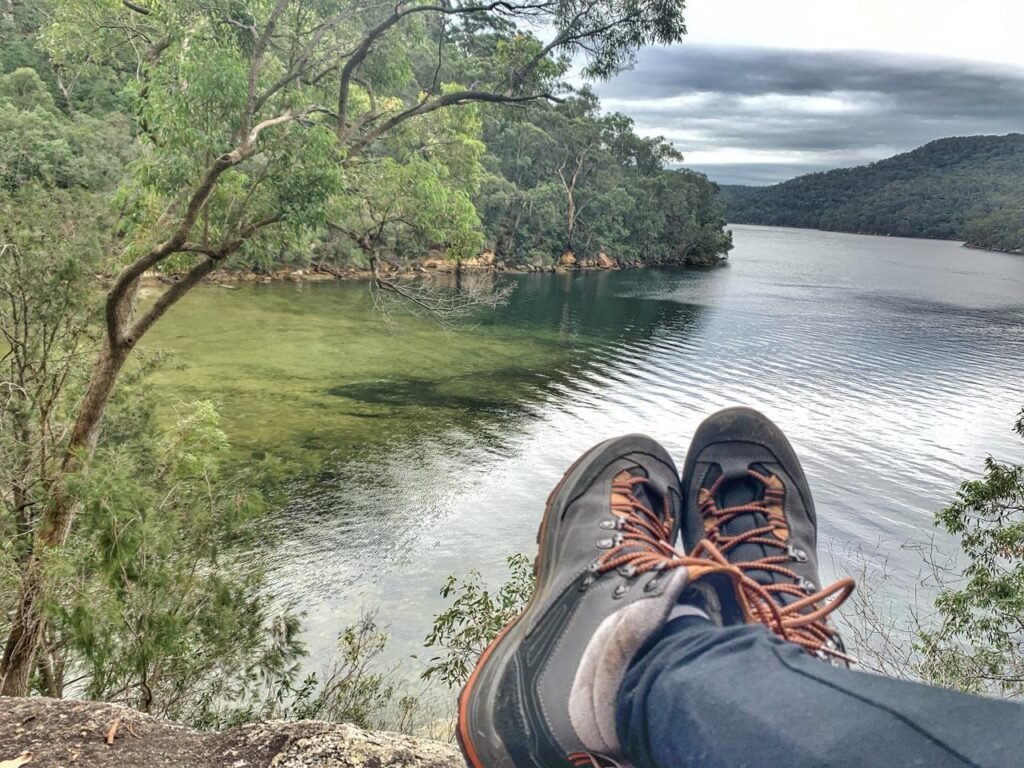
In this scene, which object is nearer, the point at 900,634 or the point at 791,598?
the point at 791,598

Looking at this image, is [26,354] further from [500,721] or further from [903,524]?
[903,524]

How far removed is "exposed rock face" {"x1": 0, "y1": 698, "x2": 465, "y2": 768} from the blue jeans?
0.69 m

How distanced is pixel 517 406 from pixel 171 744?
1390 centimetres

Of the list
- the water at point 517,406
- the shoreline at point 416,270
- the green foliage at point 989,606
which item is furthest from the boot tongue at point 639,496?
the shoreline at point 416,270

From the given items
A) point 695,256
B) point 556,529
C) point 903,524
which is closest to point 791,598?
point 556,529

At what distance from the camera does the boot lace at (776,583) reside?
1218 mm

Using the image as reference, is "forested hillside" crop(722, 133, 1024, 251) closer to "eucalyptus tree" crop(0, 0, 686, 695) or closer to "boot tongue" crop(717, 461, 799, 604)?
"eucalyptus tree" crop(0, 0, 686, 695)

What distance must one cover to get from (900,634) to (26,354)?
8711mm

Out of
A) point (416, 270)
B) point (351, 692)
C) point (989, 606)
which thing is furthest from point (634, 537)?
point (416, 270)

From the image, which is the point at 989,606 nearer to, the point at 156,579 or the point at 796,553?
the point at 796,553

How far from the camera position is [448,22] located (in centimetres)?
573

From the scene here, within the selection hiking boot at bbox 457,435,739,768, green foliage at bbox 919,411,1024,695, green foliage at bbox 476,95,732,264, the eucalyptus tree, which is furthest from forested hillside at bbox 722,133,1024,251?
hiking boot at bbox 457,435,739,768

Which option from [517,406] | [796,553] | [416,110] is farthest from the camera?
[517,406]

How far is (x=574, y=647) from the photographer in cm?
107
